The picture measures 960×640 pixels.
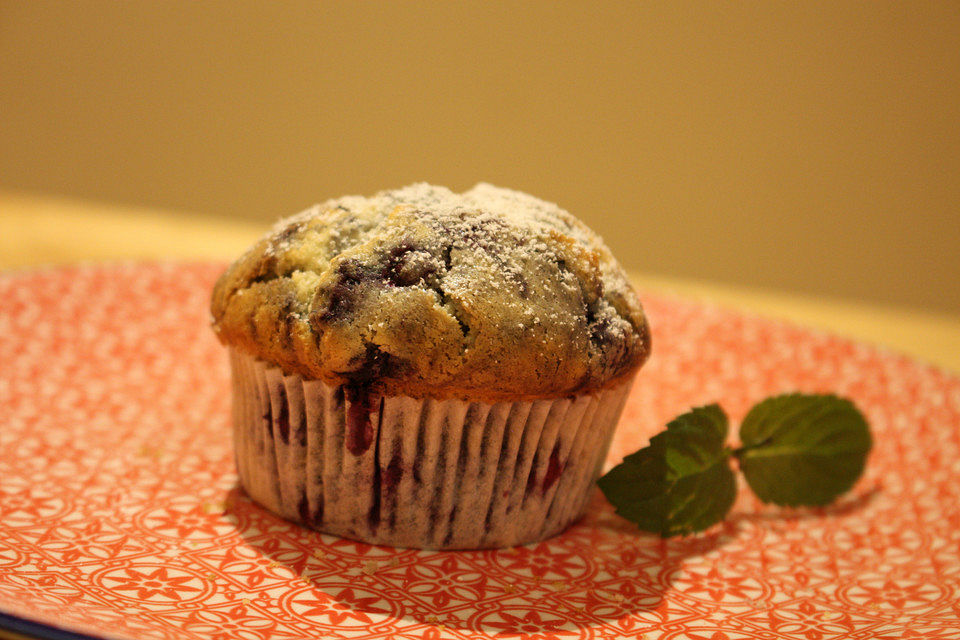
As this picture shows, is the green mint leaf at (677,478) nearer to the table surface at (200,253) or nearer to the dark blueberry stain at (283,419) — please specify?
the dark blueberry stain at (283,419)

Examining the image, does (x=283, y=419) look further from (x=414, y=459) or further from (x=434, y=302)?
(x=434, y=302)

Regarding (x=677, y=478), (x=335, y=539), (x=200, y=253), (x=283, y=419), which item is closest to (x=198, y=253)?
(x=200, y=253)

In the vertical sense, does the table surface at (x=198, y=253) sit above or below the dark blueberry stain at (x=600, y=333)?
below

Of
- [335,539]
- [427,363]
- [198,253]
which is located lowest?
[335,539]

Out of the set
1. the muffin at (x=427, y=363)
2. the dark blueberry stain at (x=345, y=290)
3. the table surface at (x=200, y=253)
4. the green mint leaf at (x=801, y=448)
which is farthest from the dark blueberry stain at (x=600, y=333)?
the table surface at (x=200, y=253)

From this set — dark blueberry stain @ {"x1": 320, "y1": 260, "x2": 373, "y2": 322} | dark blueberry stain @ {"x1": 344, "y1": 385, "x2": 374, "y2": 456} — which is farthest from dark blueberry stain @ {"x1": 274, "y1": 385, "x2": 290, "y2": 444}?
dark blueberry stain @ {"x1": 320, "y1": 260, "x2": 373, "y2": 322}

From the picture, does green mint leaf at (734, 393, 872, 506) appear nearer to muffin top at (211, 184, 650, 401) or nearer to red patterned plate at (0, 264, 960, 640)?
red patterned plate at (0, 264, 960, 640)
